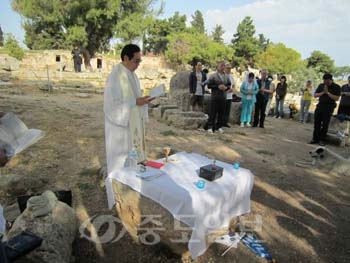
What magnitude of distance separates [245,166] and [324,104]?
3.25 meters

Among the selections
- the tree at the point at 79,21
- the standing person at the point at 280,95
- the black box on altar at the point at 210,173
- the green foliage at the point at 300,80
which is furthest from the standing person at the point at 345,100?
the tree at the point at 79,21

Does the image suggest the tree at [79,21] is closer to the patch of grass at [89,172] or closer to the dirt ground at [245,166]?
the dirt ground at [245,166]

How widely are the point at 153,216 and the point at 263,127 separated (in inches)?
293

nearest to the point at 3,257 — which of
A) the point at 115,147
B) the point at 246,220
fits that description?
the point at 115,147

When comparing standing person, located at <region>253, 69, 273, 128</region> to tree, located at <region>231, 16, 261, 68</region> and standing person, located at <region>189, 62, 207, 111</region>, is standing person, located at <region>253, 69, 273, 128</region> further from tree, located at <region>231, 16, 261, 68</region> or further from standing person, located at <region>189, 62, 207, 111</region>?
tree, located at <region>231, 16, 261, 68</region>

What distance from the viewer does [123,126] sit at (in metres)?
3.84

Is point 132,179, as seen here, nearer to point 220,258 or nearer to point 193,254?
point 193,254

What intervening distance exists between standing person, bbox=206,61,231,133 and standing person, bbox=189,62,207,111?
101 cm

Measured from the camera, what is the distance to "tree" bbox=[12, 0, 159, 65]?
30.1m

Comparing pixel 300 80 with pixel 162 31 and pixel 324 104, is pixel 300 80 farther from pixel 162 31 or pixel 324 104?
pixel 162 31

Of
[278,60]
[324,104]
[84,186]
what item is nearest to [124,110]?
[84,186]

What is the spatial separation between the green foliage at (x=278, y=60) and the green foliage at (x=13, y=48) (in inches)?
1745

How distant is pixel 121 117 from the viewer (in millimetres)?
3785

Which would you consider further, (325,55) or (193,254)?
(325,55)
